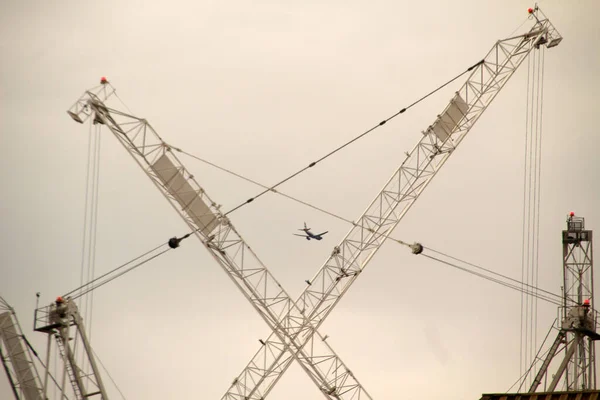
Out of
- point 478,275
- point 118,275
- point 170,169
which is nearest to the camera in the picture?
point 170,169

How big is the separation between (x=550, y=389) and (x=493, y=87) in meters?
28.9

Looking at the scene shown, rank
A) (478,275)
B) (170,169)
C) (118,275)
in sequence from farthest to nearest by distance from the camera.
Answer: (478,275) → (118,275) → (170,169)

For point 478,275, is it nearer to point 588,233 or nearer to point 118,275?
Result: point 588,233

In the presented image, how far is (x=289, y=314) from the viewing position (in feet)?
427

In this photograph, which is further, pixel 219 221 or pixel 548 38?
pixel 548 38

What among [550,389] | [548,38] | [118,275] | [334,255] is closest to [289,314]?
[334,255]

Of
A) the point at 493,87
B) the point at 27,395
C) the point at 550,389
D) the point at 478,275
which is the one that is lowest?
the point at 27,395

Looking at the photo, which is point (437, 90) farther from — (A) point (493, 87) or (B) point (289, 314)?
(B) point (289, 314)

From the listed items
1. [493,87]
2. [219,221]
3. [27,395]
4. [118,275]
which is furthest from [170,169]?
[493,87]

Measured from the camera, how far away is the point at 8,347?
128 metres

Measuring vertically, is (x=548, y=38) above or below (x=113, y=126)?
above

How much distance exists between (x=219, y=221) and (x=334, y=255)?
38.5 feet

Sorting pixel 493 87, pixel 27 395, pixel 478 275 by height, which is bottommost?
pixel 27 395

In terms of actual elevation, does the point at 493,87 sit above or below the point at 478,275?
above
